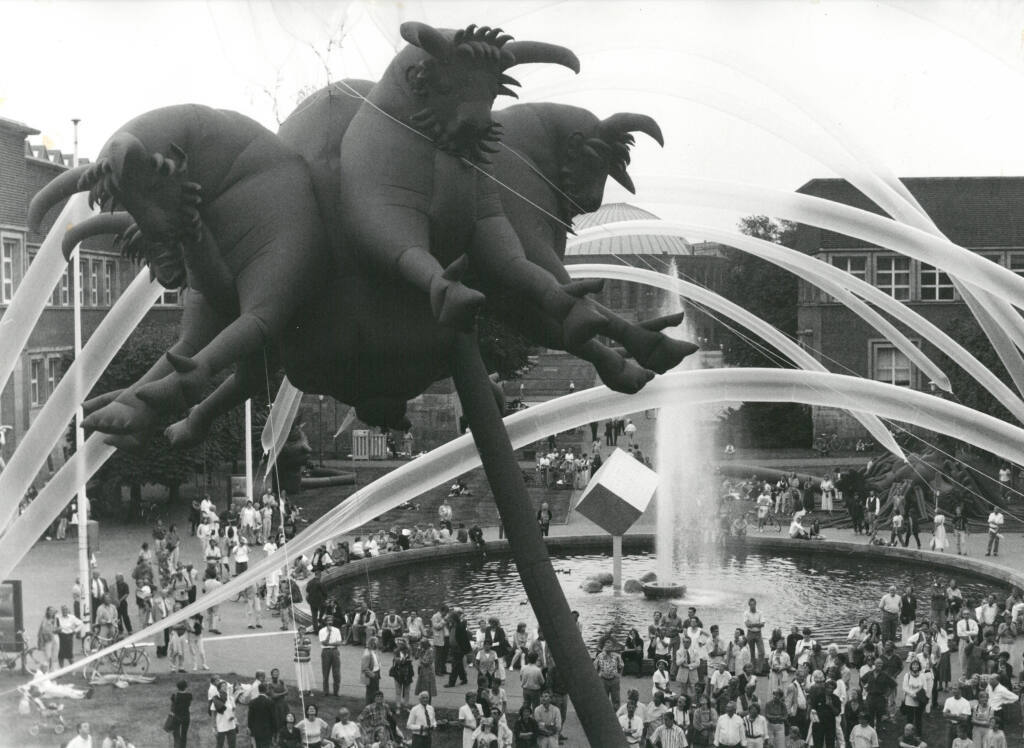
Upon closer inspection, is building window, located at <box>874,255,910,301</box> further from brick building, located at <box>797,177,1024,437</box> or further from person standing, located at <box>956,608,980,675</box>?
person standing, located at <box>956,608,980,675</box>

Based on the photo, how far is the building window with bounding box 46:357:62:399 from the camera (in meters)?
44.3

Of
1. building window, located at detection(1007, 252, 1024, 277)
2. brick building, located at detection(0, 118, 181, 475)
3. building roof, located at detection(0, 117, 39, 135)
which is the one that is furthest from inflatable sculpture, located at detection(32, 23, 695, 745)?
building window, located at detection(1007, 252, 1024, 277)

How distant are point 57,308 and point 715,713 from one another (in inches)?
1266

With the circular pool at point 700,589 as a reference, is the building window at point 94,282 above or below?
above

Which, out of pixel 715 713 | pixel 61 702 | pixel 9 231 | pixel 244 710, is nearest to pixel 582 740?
pixel 715 713

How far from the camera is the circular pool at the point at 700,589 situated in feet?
85.1

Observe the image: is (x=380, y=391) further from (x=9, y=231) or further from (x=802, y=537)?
(x=9, y=231)

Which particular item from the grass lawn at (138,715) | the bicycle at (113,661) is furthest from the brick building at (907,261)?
the grass lawn at (138,715)

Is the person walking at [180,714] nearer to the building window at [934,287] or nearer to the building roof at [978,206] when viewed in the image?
the building roof at [978,206]

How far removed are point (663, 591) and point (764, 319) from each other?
3962cm

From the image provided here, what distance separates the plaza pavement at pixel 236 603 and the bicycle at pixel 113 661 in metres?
0.27

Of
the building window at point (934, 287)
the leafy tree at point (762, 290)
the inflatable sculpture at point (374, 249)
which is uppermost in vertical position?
the leafy tree at point (762, 290)

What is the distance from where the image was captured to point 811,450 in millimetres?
54562

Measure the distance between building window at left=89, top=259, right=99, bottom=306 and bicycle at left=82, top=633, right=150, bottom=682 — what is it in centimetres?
2875
